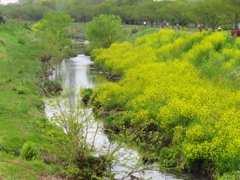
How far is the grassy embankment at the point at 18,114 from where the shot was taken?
17870 millimetres

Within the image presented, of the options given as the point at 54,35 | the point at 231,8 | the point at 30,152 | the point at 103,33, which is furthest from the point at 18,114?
the point at 103,33

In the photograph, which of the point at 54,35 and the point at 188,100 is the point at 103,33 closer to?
the point at 54,35

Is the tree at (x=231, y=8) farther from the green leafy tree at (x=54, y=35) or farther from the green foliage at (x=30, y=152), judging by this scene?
the green foliage at (x=30, y=152)

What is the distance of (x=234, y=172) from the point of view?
56.7 feet

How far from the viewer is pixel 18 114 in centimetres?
2641

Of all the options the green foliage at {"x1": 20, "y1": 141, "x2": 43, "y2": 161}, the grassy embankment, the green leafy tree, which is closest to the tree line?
the green leafy tree

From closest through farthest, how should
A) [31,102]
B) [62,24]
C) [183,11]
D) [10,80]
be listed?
[31,102]
[10,80]
[62,24]
[183,11]

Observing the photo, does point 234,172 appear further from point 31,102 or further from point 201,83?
point 31,102

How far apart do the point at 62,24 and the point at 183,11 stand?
84.9 ft

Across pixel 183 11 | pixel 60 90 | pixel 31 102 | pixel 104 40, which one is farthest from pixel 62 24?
pixel 31 102

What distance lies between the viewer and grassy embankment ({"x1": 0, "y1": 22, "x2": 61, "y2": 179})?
58.6 ft

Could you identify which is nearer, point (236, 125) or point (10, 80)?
point (236, 125)

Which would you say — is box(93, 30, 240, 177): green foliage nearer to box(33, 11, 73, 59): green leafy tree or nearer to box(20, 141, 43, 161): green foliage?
box(20, 141, 43, 161): green foliage

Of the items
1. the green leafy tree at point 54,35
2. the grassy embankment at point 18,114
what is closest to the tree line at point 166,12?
the green leafy tree at point 54,35
